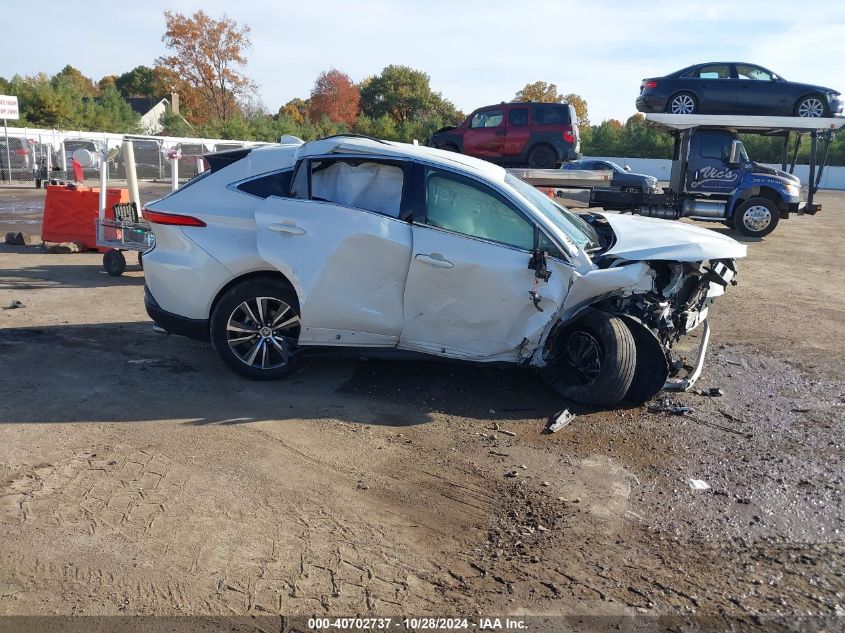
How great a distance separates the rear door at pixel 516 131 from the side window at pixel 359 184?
1116cm

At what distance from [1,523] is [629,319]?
168 inches

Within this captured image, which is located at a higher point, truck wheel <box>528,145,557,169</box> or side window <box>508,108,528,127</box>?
side window <box>508,108,528,127</box>

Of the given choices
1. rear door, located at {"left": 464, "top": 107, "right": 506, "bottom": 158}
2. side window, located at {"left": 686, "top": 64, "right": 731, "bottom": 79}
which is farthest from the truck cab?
rear door, located at {"left": 464, "top": 107, "right": 506, "bottom": 158}

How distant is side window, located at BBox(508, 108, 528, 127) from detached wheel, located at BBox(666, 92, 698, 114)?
323 centimetres

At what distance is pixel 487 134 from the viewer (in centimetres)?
1636

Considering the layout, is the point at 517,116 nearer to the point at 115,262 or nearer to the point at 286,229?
the point at 115,262

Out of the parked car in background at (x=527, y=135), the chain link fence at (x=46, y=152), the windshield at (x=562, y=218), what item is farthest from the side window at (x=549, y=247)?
the chain link fence at (x=46, y=152)

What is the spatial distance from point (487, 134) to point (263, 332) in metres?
11.8

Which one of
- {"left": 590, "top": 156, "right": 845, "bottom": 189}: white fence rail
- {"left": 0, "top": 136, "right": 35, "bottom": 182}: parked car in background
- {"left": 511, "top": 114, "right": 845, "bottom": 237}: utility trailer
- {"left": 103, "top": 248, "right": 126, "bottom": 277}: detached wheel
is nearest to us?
{"left": 103, "top": 248, "right": 126, "bottom": 277}: detached wheel

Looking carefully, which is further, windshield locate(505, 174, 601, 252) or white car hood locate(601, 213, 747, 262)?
windshield locate(505, 174, 601, 252)

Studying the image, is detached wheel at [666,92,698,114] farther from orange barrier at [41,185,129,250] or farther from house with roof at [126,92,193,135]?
house with roof at [126,92,193,135]

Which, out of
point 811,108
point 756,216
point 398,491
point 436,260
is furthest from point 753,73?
point 398,491

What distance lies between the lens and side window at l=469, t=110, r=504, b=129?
1633 cm

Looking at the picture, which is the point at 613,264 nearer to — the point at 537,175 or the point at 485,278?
the point at 485,278
